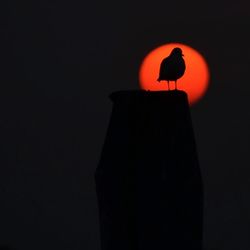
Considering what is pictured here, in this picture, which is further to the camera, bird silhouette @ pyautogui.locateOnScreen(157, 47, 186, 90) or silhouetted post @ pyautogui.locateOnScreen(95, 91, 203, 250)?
bird silhouette @ pyautogui.locateOnScreen(157, 47, 186, 90)

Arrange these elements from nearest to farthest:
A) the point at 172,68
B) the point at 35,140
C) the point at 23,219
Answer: the point at 172,68 → the point at 23,219 → the point at 35,140

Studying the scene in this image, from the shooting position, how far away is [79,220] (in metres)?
51.2

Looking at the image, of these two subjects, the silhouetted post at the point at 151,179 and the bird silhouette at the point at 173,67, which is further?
the bird silhouette at the point at 173,67

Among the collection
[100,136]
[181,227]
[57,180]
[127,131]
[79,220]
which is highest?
[127,131]

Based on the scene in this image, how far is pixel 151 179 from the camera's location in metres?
3.43

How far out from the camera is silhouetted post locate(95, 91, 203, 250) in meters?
3.39

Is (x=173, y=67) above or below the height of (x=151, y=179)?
above

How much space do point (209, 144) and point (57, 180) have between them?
1133 cm

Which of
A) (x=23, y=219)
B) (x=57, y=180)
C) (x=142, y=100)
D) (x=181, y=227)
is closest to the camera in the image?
(x=181, y=227)

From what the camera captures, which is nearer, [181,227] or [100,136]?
[181,227]

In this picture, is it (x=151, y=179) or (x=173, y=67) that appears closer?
(x=151, y=179)

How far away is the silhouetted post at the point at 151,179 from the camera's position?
339 cm

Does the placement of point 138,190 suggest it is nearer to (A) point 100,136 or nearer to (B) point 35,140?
(A) point 100,136

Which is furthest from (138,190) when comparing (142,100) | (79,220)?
(79,220)
